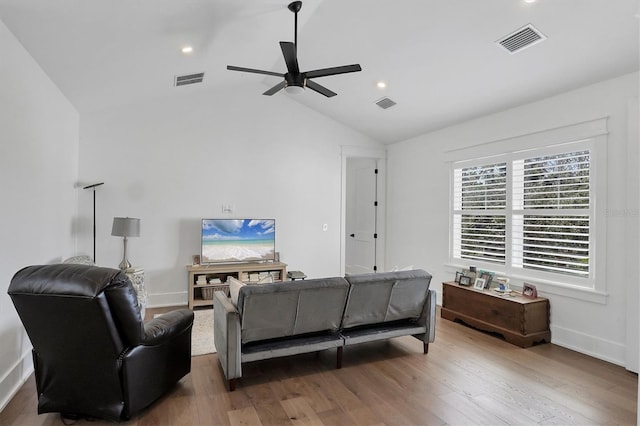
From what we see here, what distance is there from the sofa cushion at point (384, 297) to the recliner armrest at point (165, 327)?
1.33 metres

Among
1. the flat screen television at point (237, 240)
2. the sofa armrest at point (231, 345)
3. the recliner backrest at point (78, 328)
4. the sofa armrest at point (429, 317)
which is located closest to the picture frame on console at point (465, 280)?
the sofa armrest at point (429, 317)

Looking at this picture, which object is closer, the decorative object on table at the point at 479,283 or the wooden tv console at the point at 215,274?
the decorative object on table at the point at 479,283

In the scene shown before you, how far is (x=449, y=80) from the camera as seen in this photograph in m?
4.23

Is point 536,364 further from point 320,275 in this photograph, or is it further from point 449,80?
point 320,275

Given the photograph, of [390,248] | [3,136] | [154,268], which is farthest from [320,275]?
[3,136]

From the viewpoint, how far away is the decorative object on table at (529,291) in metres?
3.97

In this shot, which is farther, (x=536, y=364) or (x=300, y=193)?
(x=300, y=193)

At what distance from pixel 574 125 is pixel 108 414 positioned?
15.7 feet

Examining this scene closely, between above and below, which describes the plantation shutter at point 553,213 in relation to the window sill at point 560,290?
above

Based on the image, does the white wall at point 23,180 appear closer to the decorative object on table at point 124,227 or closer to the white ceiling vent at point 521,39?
the decorative object on table at point 124,227

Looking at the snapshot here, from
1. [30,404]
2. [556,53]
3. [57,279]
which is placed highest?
[556,53]

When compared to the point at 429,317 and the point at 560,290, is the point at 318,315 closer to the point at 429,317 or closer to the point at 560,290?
the point at 429,317

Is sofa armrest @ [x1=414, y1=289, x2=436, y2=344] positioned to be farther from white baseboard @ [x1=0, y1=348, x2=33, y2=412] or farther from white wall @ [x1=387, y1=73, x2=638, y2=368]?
white baseboard @ [x1=0, y1=348, x2=33, y2=412]

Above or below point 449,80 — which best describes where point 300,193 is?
below
